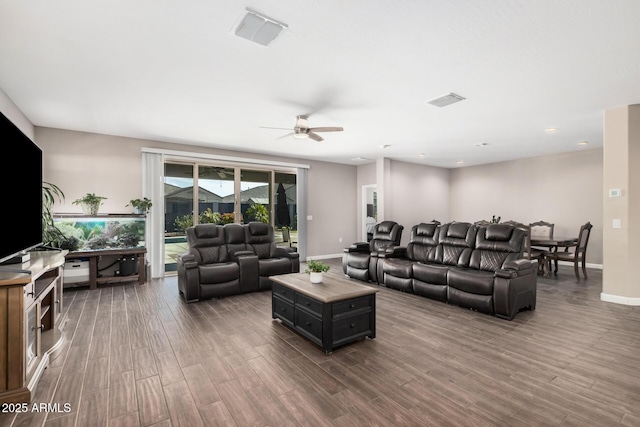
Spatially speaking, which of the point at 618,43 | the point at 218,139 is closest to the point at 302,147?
the point at 218,139

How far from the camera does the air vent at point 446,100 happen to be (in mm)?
3783

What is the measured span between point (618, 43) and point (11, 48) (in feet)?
17.3

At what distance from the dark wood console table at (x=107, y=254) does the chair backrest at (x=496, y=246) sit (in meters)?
5.50

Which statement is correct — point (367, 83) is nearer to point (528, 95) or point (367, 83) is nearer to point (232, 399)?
point (528, 95)

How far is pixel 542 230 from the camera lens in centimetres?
685

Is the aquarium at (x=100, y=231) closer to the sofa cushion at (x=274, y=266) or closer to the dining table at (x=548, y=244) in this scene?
the sofa cushion at (x=274, y=266)

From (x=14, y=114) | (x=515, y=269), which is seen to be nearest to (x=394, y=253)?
(x=515, y=269)

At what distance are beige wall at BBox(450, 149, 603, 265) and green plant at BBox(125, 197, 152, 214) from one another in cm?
870

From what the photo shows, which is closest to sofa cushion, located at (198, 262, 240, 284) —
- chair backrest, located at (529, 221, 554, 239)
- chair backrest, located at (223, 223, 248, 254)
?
chair backrest, located at (223, 223, 248, 254)

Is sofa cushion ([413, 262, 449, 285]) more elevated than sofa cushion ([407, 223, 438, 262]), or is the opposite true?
sofa cushion ([407, 223, 438, 262])

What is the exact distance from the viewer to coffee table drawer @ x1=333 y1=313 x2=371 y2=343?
2.81 m

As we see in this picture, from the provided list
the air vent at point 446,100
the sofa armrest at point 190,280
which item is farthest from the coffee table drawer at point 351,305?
the air vent at point 446,100

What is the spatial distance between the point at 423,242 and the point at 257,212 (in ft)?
13.1

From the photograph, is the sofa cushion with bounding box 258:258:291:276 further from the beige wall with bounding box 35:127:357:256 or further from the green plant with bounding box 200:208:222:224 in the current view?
the beige wall with bounding box 35:127:357:256
